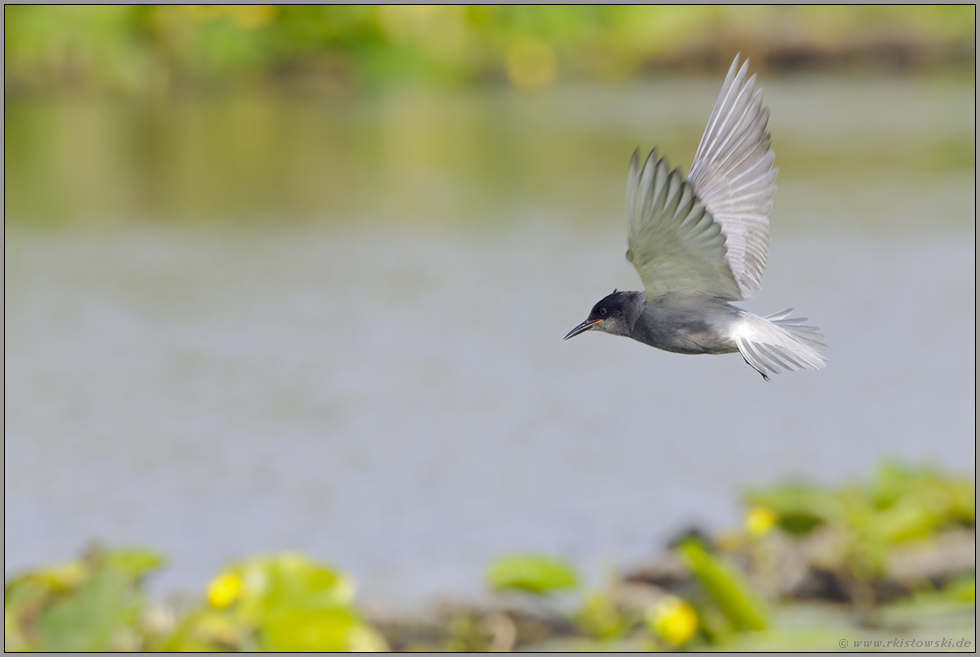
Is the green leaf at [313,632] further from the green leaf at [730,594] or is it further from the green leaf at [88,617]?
the green leaf at [730,594]

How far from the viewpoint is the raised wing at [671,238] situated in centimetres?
147

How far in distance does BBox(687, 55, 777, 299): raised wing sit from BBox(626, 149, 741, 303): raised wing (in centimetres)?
27

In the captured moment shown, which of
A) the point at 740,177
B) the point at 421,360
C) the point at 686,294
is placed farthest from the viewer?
the point at 421,360

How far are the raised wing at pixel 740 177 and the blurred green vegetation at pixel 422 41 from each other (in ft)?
73.8

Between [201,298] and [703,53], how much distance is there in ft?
51.9

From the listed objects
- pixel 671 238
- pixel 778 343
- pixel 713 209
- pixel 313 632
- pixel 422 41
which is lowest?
pixel 778 343

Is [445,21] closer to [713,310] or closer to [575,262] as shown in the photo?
[575,262]

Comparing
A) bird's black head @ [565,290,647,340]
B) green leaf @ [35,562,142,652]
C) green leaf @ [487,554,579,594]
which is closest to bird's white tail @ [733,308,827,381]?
bird's black head @ [565,290,647,340]

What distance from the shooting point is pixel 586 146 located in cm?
1881

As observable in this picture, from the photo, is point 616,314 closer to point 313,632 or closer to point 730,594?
point 313,632

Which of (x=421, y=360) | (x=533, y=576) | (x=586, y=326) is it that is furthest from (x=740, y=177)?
(x=421, y=360)

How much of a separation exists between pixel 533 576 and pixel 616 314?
377cm

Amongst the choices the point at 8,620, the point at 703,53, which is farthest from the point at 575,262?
the point at 703,53

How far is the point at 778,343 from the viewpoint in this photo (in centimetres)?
152
